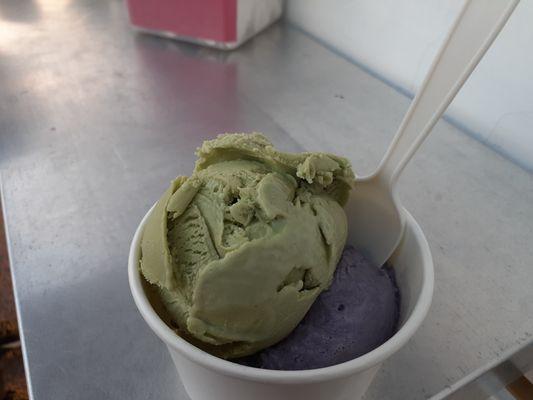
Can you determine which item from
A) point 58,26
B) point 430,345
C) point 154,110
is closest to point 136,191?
point 154,110

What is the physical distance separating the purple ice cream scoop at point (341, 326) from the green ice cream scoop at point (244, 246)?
0.02 metres

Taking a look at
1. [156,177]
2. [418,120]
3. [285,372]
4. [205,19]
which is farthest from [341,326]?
[205,19]

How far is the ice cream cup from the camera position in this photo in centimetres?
37

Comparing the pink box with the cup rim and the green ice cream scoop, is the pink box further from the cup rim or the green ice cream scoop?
the cup rim

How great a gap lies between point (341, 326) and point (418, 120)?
235mm

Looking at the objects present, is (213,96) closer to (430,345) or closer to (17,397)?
(430,345)

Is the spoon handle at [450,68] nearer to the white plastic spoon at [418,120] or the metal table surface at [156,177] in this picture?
the white plastic spoon at [418,120]

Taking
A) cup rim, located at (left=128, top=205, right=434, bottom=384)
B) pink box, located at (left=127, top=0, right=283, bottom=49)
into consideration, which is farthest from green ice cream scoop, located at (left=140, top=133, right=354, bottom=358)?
pink box, located at (left=127, top=0, right=283, bottom=49)

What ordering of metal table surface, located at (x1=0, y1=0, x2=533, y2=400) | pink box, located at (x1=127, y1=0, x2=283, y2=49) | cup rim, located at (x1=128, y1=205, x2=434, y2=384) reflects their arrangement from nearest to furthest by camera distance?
cup rim, located at (x1=128, y1=205, x2=434, y2=384)
metal table surface, located at (x1=0, y1=0, x2=533, y2=400)
pink box, located at (x1=127, y1=0, x2=283, y2=49)

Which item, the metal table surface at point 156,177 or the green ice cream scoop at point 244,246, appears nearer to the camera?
the green ice cream scoop at point 244,246

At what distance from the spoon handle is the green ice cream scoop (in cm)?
9

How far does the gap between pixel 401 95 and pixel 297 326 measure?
803 millimetres

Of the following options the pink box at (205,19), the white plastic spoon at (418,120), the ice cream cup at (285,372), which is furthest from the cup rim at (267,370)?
the pink box at (205,19)

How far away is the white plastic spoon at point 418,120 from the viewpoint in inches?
17.6
